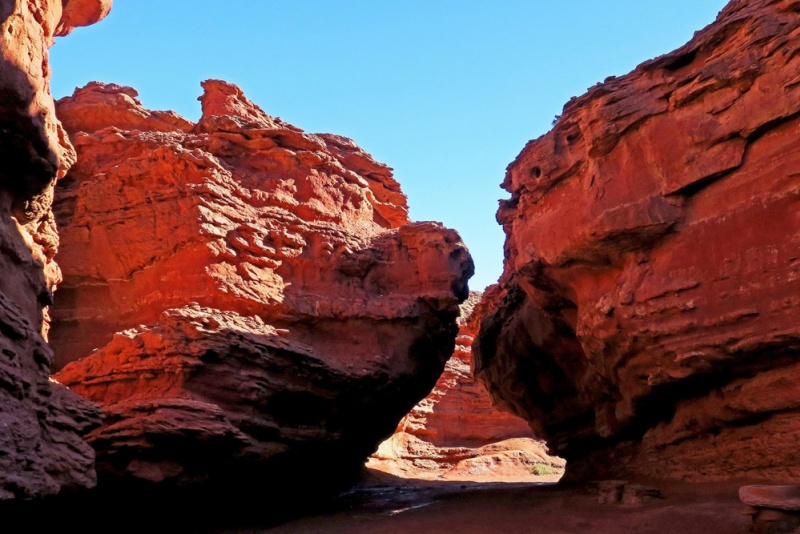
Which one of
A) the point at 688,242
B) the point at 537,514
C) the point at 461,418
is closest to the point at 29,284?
the point at 537,514

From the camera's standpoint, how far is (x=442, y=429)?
98.3 feet

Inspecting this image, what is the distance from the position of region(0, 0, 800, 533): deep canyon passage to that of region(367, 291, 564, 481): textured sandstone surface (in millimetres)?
5763

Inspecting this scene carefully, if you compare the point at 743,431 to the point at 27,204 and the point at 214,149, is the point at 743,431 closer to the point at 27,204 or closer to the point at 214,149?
the point at 27,204

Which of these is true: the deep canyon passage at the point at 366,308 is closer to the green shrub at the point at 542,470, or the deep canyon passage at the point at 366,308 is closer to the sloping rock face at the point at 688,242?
the sloping rock face at the point at 688,242

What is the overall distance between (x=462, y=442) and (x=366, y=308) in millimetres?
16809

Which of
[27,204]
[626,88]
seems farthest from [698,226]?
[27,204]

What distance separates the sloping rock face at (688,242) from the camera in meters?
8.58

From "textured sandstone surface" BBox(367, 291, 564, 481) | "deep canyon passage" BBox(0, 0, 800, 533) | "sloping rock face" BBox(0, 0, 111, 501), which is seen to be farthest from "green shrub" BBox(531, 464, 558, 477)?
"sloping rock face" BBox(0, 0, 111, 501)

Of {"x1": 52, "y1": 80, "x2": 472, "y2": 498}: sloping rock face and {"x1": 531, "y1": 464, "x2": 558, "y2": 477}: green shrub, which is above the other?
{"x1": 52, "y1": 80, "x2": 472, "y2": 498}: sloping rock face

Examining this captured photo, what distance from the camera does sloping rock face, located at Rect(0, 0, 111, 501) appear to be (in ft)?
21.5

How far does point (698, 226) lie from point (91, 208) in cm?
1410

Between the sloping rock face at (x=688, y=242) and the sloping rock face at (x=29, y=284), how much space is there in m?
8.74

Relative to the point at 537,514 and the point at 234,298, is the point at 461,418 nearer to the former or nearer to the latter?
the point at 234,298

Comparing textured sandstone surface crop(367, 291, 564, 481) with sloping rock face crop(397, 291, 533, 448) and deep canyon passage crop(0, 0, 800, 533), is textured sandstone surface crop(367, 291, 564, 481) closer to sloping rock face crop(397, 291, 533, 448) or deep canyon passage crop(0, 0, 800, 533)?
sloping rock face crop(397, 291, 533, 448)
